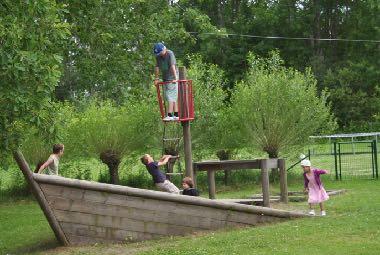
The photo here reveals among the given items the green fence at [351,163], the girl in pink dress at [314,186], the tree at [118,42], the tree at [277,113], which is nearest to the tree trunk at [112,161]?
the tree at [118,42]

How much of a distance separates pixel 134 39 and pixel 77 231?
7572mm

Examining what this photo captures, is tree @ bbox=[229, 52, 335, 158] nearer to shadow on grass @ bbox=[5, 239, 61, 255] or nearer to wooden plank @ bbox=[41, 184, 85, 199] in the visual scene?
shadow on grass @ bbox=[5, 239, 61, 255]

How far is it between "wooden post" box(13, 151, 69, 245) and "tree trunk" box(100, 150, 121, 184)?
35.6ft

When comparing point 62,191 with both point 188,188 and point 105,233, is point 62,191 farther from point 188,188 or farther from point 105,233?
point 188,188

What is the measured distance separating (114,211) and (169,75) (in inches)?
114

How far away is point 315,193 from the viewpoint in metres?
14.1

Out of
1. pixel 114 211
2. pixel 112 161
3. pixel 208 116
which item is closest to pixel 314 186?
pixel 114 211

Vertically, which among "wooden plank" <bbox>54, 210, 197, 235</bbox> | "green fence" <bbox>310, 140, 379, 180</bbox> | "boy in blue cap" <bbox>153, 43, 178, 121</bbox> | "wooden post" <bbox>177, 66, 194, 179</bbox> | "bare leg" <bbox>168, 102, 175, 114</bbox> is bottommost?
"green fence" <bbox>310, 140, 379, 180</bbox>

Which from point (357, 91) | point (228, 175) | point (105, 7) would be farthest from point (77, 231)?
point (357, 91)

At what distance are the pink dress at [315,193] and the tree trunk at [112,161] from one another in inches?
415

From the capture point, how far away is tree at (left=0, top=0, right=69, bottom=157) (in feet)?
34.6

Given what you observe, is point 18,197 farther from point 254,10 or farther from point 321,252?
point 254,10

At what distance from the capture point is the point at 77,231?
12844 mm

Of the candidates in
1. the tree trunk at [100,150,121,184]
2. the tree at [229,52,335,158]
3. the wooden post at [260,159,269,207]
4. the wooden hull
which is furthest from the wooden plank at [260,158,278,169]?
the tree trunk at [100,150,121,184]
